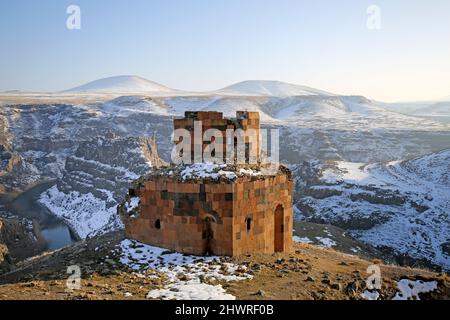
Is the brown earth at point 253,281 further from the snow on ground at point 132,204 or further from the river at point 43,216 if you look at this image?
the river at point 43,216

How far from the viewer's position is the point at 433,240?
30.7 meters

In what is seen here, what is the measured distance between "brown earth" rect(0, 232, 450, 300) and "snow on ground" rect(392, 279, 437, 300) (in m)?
0.14

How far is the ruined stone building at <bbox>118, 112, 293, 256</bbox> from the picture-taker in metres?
11.9

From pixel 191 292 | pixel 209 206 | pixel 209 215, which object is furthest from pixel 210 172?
pixel 191 292

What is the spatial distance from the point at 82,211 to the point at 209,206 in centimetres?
4626

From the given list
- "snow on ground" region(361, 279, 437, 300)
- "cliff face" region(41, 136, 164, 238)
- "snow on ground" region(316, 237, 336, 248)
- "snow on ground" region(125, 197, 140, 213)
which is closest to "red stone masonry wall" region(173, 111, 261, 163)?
"snow on ground" region(125, 197, 140, 213)

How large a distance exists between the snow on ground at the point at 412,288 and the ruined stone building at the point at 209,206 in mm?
4157

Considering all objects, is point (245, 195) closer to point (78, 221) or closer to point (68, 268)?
point (68, 268)

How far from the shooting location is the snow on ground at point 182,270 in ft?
29.3

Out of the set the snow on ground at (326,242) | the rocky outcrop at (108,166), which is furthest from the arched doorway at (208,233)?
the rocky outcrop at (108,166)

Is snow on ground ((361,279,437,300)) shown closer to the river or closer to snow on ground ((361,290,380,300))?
snow on ground ((361,290,380,300))

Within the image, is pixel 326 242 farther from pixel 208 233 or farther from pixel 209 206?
pixel 209 206
